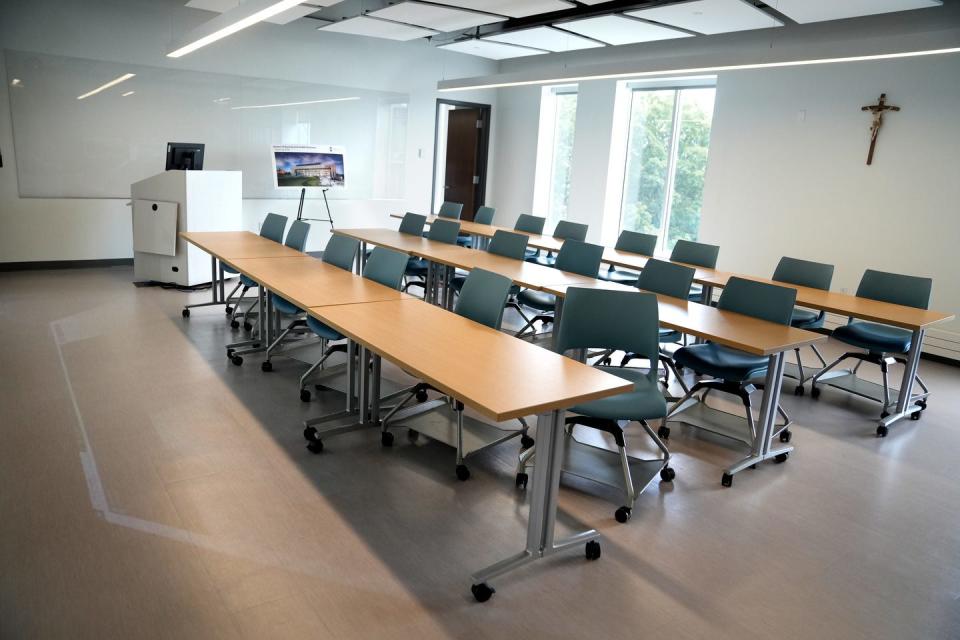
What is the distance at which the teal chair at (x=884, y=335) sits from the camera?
475 centimetres

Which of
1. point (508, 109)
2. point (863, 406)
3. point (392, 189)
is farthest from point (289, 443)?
point (508, 109)

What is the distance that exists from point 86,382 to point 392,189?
6.43 metres

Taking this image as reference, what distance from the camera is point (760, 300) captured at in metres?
4.09

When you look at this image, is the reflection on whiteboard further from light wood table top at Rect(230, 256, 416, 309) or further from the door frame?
light wood table top at Rect(230, 256, 416, 309)

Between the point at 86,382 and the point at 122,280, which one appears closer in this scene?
the point at 86,382

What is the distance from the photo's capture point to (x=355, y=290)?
162 inches

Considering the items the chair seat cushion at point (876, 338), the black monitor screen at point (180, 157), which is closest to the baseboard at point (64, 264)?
the black monitor screen at point (180, 157)

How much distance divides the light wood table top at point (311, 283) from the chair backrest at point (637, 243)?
10.6 ft

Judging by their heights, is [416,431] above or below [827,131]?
below

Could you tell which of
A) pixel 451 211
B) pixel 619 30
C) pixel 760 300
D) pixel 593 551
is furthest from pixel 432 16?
pixel 593 551

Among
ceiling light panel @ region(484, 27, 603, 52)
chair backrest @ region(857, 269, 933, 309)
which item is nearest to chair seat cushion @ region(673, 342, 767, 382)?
chair backrest @ region(857, 269, 933, 309)

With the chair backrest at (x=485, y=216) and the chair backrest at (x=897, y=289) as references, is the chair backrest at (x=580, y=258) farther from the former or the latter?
the chair backrest at (x=485, y=216)

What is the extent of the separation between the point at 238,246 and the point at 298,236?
0.51 metres

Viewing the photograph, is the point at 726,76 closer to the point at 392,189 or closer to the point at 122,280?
the point at 392,189
